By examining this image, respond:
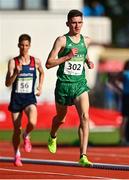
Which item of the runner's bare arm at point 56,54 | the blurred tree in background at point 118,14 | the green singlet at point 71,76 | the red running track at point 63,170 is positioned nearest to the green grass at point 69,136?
the red running track at point 63,170

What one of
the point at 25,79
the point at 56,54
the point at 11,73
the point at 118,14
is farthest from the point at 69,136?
the point at 118,14

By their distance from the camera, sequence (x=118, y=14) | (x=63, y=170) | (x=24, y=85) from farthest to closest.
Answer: (x=118, y=14), (x=24, y=85), (x=63, y=170)

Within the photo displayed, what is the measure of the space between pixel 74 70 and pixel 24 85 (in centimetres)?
198

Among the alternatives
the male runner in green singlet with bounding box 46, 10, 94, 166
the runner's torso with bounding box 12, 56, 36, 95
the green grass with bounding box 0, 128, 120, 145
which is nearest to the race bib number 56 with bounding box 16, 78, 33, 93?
the runner's torso with bounding box 12, 56, 36, 95

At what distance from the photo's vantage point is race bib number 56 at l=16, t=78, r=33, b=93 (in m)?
17.0

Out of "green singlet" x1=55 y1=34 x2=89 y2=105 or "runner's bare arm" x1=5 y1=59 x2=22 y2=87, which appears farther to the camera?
"runner's bare arm" x1=5 y1=59 x2=22 y2=87

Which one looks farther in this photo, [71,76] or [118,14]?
[118,14]

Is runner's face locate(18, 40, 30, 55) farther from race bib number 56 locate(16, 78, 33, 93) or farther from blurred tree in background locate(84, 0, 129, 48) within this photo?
blurred tree in background locate(84, 0, 129, 48)

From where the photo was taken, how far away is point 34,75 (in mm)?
17344

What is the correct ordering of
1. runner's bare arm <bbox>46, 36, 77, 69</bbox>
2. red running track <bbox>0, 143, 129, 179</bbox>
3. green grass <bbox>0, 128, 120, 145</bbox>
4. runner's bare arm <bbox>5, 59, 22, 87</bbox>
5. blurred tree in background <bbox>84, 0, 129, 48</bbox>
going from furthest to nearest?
blurred tree in background <bbox>84, 0, 129, 48</bbox>, green grass <bbox>0, 128, 120, 145</bbox>, runner's bare arm <bbox>5, 59, 22, 87</bbox>, runner's bare arm <bbox>46, 36, 77, 69</bbox>, red running track <bbox>0, 143, 129, 179</bbox>

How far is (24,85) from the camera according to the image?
17.1 m

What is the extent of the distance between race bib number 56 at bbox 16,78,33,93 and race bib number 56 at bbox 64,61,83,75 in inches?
66.6

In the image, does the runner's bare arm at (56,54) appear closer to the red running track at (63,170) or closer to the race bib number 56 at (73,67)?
the race bib number 56 at (73,67)

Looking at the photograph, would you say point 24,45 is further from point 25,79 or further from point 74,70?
point 74,70
